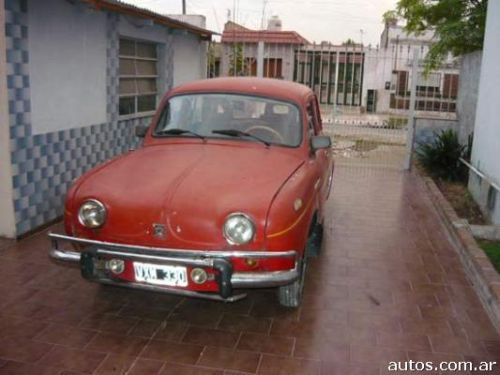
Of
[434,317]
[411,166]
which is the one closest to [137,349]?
[434,317]

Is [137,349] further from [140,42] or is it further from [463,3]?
[463,3]

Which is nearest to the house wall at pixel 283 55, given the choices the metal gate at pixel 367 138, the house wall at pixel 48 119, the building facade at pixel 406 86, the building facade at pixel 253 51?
the building facade at pixel 253 51

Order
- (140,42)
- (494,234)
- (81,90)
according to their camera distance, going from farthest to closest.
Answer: (140,42)
(81,90)
(494,234)

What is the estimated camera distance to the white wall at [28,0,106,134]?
587cm

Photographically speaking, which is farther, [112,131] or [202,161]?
[112,131]

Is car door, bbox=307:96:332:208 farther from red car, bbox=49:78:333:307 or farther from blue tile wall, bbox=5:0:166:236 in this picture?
blue tile wall, bbox=5:0:166:236

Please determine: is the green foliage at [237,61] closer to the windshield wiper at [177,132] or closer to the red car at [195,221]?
the windshield wiper at [177,132]

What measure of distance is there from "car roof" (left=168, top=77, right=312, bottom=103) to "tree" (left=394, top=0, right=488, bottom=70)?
814 centimetres

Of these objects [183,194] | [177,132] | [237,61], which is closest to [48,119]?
[177,132]

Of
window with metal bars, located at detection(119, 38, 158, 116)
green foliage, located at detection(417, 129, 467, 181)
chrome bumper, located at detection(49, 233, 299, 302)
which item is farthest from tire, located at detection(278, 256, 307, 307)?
green foliage, located at detection(417, 129, 467, 181)

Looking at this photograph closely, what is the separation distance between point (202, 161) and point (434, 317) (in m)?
2.30

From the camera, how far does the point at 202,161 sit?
4402 mm

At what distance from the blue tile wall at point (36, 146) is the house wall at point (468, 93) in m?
6.71

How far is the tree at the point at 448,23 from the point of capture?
40.1ft
